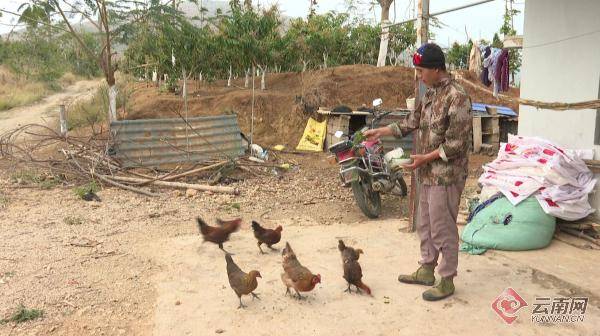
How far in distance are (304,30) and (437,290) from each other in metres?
16.0

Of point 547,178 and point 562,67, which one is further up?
point 562,67

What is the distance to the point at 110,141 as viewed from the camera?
27.3 feet

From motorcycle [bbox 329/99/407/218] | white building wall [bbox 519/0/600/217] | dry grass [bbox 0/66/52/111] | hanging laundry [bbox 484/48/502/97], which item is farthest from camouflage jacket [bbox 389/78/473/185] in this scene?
dry grass [bbox 0/66/52/111]

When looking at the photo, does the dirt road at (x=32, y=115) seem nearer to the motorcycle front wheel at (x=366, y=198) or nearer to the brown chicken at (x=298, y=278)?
the motorcycle front wheel at (x=366, y=198)

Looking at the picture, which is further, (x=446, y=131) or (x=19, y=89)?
(x=19, y=89)

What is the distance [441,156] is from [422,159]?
0.13 metres

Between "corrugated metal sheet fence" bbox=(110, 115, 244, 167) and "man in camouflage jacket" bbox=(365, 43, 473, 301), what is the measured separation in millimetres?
5674

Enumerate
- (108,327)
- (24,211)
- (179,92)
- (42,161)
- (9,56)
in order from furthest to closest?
(9,56) → (179,92) → (42,161) → (24,211) → (108,327)

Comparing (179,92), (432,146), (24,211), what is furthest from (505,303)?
(179,92)

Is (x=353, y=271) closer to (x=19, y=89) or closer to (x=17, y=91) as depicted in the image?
(x=17, y=91)

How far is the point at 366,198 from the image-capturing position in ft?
20.4

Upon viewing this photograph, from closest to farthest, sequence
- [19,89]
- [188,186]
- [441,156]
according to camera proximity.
Result: [441,156]
[188,186]
[19,89]

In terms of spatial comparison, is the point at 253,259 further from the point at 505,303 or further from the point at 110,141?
the point at 110,141

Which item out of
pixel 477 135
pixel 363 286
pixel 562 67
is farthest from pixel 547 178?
pixel 477 135
